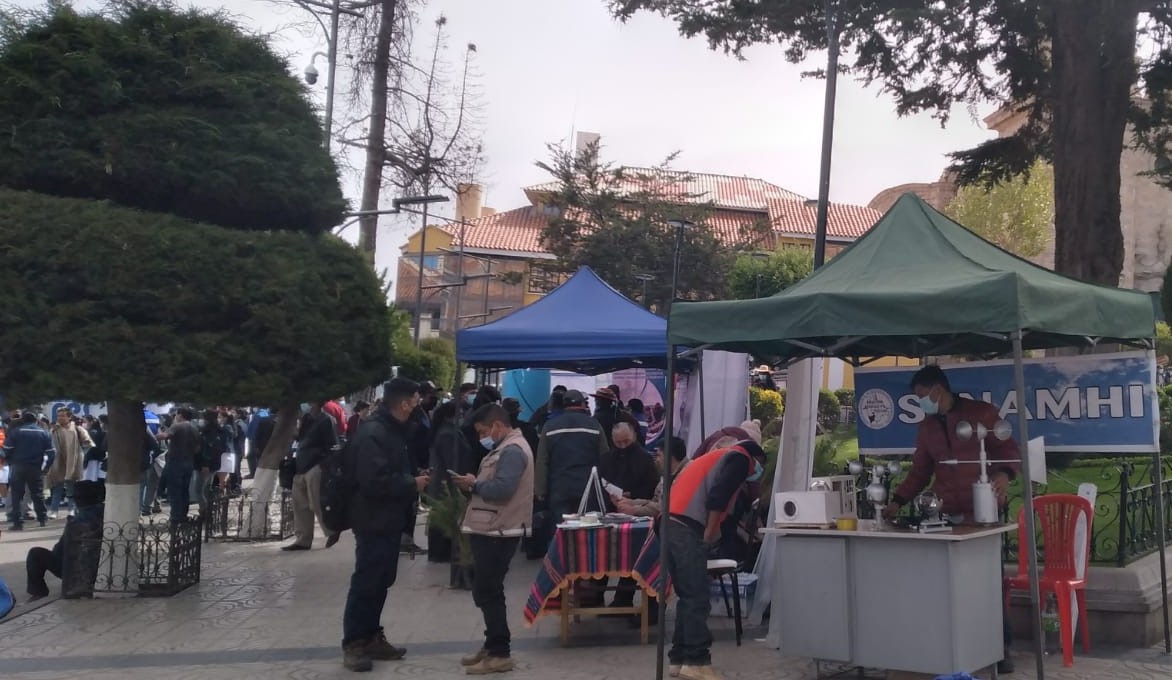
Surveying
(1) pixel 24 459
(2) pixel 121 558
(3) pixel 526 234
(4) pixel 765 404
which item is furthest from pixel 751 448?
→ (3) pixel 526 234

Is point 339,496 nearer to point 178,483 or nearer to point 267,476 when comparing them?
point 267,476

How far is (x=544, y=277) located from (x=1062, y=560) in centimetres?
3687

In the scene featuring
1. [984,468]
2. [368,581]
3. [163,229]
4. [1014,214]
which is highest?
[1014,214]

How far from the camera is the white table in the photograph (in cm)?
623

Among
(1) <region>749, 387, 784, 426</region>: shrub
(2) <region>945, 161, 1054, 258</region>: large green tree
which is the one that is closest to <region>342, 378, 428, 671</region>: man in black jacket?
(1) <region>749, 387, 784, 426</region>: shrub

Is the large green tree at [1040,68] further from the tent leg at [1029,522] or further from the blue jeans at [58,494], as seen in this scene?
the blue jeans at [58,494]

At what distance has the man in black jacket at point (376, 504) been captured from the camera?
696cm

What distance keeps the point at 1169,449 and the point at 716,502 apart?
12.6 metres

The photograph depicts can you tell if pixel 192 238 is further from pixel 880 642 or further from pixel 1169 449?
pixel 1169 449

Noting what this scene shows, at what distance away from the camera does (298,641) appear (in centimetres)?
834

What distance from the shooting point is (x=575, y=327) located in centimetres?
1191

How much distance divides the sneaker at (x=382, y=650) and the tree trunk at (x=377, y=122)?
12036 mm

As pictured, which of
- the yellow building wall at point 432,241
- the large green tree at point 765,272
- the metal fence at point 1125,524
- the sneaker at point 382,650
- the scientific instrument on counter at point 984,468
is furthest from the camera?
the yellow building wall at point 432,241

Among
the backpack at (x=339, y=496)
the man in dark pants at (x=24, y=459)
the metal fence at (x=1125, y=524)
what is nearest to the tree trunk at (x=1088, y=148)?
the metal fence at (x=1125, y=524)
